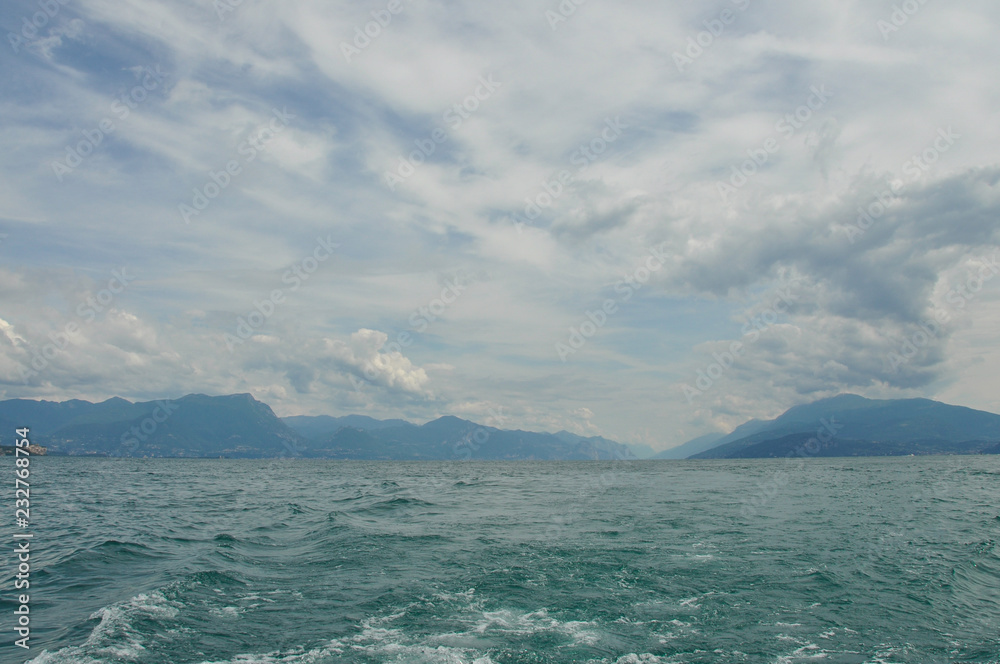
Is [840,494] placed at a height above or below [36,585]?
below

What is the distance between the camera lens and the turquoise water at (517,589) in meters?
15.7

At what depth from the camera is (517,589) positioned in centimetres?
2181

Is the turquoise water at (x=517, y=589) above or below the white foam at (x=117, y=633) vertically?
below

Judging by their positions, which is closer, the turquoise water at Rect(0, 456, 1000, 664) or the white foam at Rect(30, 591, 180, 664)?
the white foam at Rect(30, 591, 180, 664)

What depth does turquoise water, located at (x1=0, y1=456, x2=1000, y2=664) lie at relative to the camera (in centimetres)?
1573

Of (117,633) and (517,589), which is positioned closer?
(117,633)

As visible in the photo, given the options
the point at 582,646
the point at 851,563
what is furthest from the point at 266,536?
the point at 851,563

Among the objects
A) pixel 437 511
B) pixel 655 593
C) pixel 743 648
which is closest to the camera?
pixel 743 648

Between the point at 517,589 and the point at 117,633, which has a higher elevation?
the point at 117,633

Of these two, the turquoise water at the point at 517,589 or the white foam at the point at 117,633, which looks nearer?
the white foam at the point at 117,633

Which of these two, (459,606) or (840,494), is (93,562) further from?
(840,494)

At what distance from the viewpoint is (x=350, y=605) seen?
64.5ft

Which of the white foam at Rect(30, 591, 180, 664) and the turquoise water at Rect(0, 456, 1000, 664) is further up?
the white foam at Rect(30, 591, 180, 664)

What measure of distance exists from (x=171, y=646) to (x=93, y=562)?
575 inches
